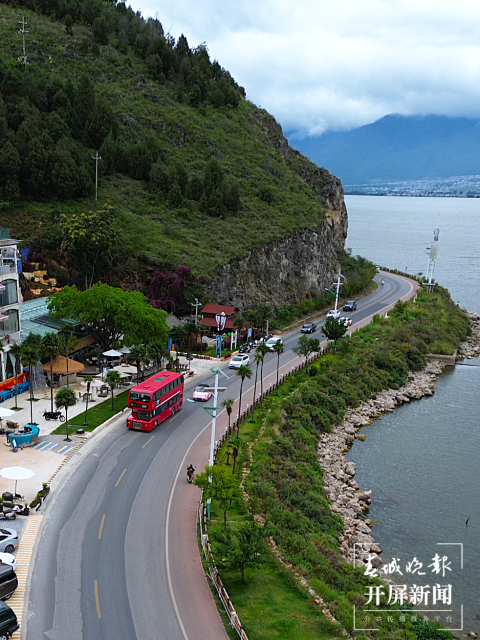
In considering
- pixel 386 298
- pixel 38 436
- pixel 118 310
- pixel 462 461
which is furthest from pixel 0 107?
pixel 462 461

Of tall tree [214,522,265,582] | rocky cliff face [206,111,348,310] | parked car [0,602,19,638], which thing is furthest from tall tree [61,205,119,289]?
parked car [0,602,19,638]

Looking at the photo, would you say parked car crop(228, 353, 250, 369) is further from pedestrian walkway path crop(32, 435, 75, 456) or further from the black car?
the black car

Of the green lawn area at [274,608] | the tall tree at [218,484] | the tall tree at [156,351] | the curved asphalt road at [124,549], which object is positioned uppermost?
the tall tree at [156,351]

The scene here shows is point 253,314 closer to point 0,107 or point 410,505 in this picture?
point 410,505

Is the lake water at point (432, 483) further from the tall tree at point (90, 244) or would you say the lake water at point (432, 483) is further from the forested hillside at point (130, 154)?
the tall tree at point (90, 244)

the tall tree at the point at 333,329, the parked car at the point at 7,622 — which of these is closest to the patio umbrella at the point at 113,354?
the tall tree at the point at 333,329

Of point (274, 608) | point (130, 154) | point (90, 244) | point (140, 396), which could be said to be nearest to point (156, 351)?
point (140, 396)
